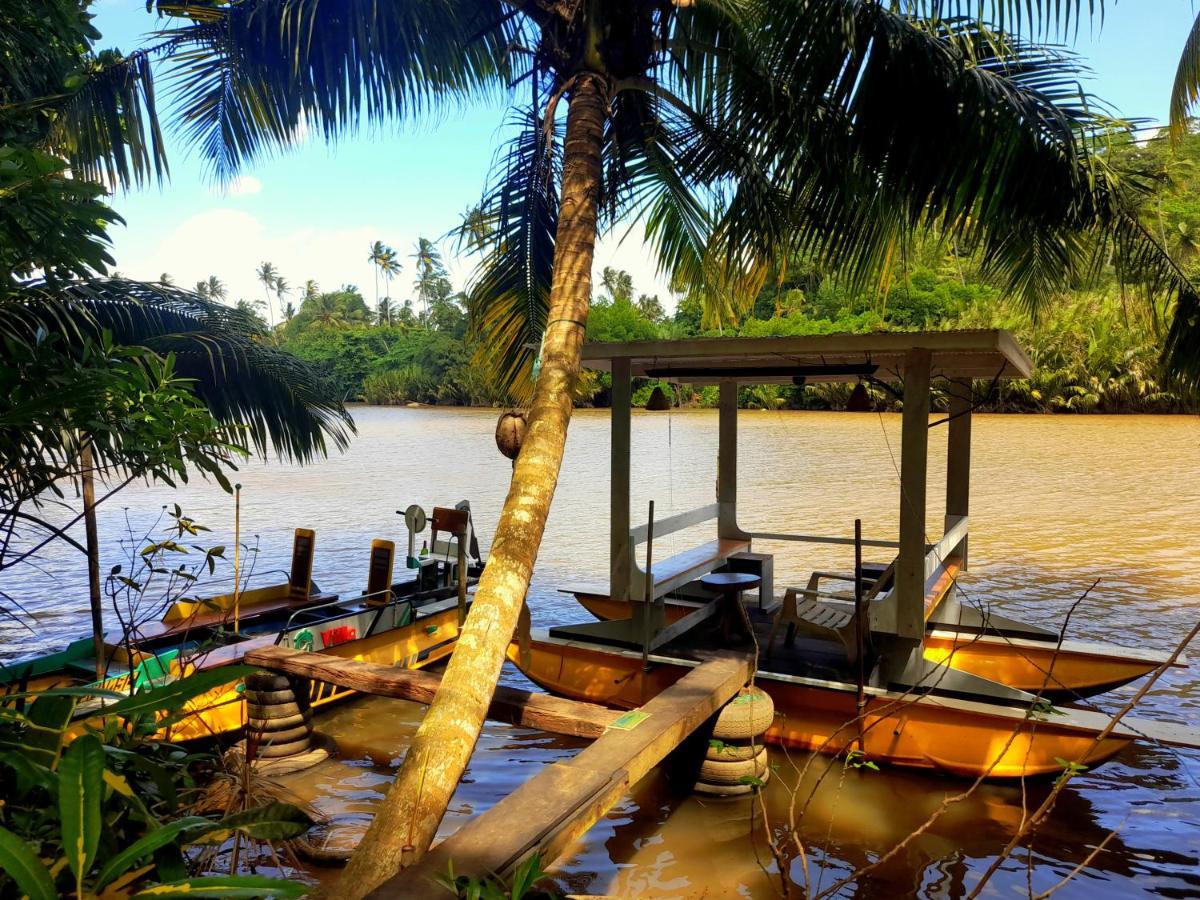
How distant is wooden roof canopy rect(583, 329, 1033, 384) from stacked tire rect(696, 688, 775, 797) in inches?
101

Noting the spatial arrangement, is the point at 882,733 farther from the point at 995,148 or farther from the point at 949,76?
the point at 949,76

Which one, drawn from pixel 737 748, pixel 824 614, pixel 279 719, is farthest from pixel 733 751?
pixel 279 719

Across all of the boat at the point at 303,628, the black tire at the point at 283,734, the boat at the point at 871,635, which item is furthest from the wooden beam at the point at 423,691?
the black tire at the point at 283,734

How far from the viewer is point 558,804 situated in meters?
3.51

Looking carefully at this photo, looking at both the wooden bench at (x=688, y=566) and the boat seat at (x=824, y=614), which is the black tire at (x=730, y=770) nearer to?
the boat seat at (x=824, y=614)

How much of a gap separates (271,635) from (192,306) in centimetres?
292

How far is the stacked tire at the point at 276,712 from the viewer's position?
630 cm

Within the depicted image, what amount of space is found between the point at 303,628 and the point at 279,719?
0.98 metres

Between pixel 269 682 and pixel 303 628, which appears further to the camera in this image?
pixel 303 628

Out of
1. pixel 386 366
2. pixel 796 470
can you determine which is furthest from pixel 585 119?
pixel 386 366

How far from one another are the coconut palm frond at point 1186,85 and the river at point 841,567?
3729mm

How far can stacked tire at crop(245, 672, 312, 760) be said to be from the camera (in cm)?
630

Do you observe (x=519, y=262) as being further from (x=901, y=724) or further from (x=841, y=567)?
(x=841, y=567)

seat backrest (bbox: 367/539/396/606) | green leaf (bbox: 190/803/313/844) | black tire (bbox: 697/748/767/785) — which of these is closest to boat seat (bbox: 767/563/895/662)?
black tire (bbox: 697/748/767/785)
